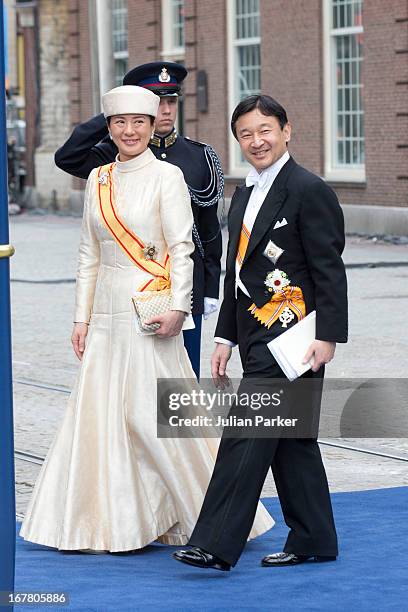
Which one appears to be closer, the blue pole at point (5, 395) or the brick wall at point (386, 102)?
the blue pole at point (5, 395)

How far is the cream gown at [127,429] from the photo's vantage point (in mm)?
5828

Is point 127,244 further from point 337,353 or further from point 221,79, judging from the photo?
point 221,79

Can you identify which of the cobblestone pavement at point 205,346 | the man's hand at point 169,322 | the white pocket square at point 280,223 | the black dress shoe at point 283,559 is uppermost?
the white pocket square at point 280,223

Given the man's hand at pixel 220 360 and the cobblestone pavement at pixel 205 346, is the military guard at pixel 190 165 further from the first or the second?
the cobblestone pavement at pixel 205 346

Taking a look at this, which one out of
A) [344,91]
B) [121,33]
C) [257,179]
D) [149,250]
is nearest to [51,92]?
[121,33]

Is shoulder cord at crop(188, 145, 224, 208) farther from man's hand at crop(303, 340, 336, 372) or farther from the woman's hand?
man's hand at crop(303, 340, 336, 372)

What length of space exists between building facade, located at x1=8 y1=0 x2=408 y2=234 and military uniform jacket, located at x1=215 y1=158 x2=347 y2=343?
14127 mm

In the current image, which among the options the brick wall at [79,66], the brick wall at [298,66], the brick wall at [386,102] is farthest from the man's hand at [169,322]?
the brick wall at [79,66]

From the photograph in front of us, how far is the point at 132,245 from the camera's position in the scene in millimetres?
5988

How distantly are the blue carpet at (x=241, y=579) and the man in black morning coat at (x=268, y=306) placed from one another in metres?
0.11

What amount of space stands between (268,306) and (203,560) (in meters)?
0.95

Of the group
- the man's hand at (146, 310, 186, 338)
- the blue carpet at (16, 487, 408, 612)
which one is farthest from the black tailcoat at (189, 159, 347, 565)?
the man's hand at (146, 310, 186, 338)

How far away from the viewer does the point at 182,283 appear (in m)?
5.93

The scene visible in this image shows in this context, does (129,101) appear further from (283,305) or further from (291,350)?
(291,350)
